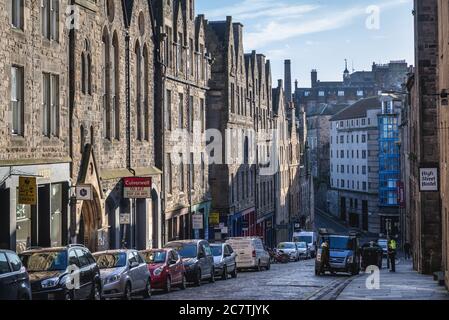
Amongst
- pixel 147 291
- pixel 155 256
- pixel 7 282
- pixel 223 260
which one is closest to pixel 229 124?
pixel 223 260

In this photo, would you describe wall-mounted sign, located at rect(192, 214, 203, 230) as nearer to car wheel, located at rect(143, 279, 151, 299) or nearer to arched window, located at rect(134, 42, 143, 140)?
arched window, located at rect(134, 42, 143, 140)

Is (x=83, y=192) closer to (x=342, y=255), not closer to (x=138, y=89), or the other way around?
(x=138, y=89)

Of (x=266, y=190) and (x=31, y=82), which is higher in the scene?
(x=31, y=82)

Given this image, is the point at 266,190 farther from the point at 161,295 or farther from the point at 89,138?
the point at 161,295

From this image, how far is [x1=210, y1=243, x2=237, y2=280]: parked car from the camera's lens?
3559cm

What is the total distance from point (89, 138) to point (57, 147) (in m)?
3.44

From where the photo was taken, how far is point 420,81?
38688 mm

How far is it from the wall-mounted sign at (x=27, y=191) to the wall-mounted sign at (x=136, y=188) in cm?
1176

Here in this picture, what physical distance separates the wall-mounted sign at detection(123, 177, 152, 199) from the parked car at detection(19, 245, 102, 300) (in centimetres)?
1615

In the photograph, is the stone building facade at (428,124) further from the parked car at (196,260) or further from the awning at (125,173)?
the awning at (125,173)

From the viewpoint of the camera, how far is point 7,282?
17.1 meters

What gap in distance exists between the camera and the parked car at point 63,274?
19367 millimetres
